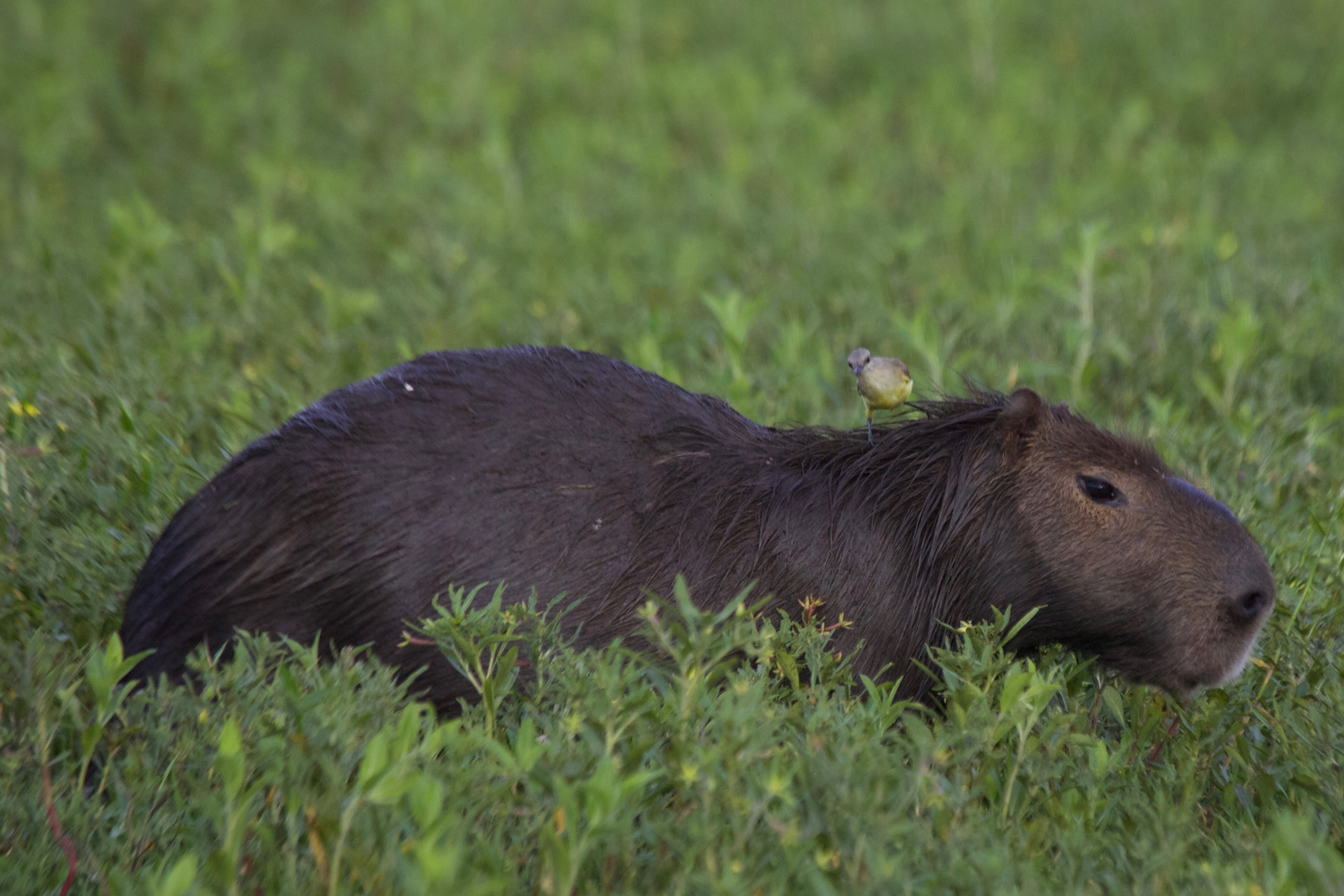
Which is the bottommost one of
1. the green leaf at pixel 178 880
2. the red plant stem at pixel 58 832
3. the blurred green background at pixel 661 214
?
the blurred green background at pixel 661 214

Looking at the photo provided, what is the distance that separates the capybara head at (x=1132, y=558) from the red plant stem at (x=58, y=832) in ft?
5.93

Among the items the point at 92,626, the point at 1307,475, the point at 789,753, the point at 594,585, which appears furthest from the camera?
the point at 1307,475

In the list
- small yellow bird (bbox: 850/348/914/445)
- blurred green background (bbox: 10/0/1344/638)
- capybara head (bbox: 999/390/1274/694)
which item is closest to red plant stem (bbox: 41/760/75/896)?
blurred green background (bbox: 10/0/1344/638)

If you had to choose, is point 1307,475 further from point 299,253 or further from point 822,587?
point 299,253

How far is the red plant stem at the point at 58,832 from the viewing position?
1874 mm

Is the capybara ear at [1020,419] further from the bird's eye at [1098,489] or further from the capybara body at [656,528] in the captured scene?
the bird's eye at [1098,489]

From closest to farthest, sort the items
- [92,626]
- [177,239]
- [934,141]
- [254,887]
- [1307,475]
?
[254,887]
[92,626]
[1307,475]
[177,239]
[934,141]

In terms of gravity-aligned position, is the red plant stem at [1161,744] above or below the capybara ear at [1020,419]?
below

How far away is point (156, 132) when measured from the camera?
274 inches

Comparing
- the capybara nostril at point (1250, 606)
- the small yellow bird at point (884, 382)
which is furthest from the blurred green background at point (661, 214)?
the capybara nostril at point (1250, 606)

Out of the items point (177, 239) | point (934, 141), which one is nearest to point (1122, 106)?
point (934, 141)

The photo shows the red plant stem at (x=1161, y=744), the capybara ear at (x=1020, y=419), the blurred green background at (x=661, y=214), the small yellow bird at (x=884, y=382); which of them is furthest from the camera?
the blurred green background at (x=661, y=214)

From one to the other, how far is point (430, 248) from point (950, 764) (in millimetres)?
3681

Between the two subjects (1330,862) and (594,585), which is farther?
(594,585)
